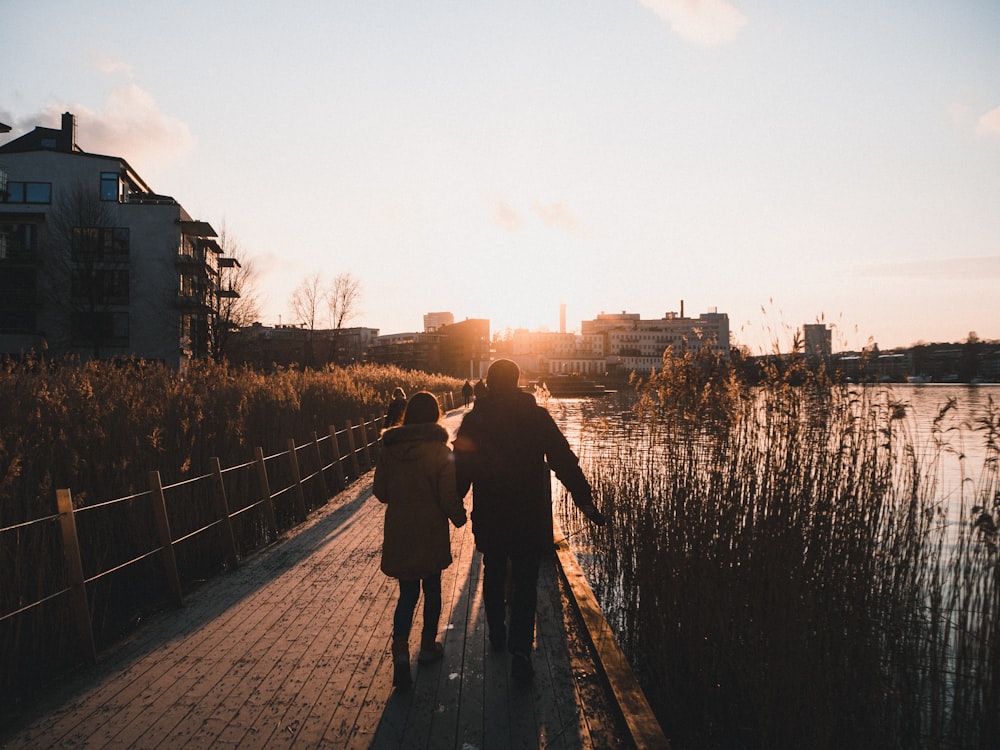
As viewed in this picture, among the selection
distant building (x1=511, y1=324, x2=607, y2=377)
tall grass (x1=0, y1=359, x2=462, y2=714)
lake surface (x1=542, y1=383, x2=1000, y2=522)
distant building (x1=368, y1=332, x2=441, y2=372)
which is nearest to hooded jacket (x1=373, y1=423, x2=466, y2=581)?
tall grass (x1=0, y1=359, x2=462, y2=714)

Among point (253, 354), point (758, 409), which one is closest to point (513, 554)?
point (758, 409)

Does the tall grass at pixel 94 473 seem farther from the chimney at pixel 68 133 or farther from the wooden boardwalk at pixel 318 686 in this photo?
the chimney at pixel 68 133

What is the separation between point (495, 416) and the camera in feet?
14.3

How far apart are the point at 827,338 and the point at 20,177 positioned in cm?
4792

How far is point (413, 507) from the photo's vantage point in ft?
14.4

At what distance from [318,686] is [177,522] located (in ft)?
11.6

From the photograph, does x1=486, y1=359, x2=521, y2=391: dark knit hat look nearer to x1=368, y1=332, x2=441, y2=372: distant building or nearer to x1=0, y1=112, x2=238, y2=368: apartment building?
x1=0, y1=112, x2=238, y2=368: apartment building

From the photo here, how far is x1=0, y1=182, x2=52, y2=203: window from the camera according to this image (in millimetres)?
42500

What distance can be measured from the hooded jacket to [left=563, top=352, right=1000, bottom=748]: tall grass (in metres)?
1.94

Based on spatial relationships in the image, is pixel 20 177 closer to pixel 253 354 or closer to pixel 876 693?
pixel 253 354

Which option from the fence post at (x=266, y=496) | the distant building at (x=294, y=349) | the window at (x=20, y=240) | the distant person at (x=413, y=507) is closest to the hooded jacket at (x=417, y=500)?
the distant person at (x=413, y=507)

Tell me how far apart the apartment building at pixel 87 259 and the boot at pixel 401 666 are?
4132cm

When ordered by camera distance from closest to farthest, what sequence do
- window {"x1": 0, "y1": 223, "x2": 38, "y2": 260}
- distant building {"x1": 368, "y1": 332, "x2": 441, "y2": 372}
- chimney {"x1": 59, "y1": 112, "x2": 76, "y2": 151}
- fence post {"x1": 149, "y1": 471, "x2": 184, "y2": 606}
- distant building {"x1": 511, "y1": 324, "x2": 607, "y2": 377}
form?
fence post {"x1": 149, "y1": 471, "x2": 184, "y2": 606} < window {"x1": 0, "y1": 223, "x2": 38, "y2": 260} < chimney {"x1": 59, "y1": 112, "x2": 76, "y2": 151} < distant building {"x1": 368, "y1": 332, "x2": 441, "y2": 372} < distant building {"x1": 511, "y1": 324, "x2": 607, "y2": 377}

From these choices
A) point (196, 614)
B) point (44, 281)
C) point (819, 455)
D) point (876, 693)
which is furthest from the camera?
point (44, 281)
